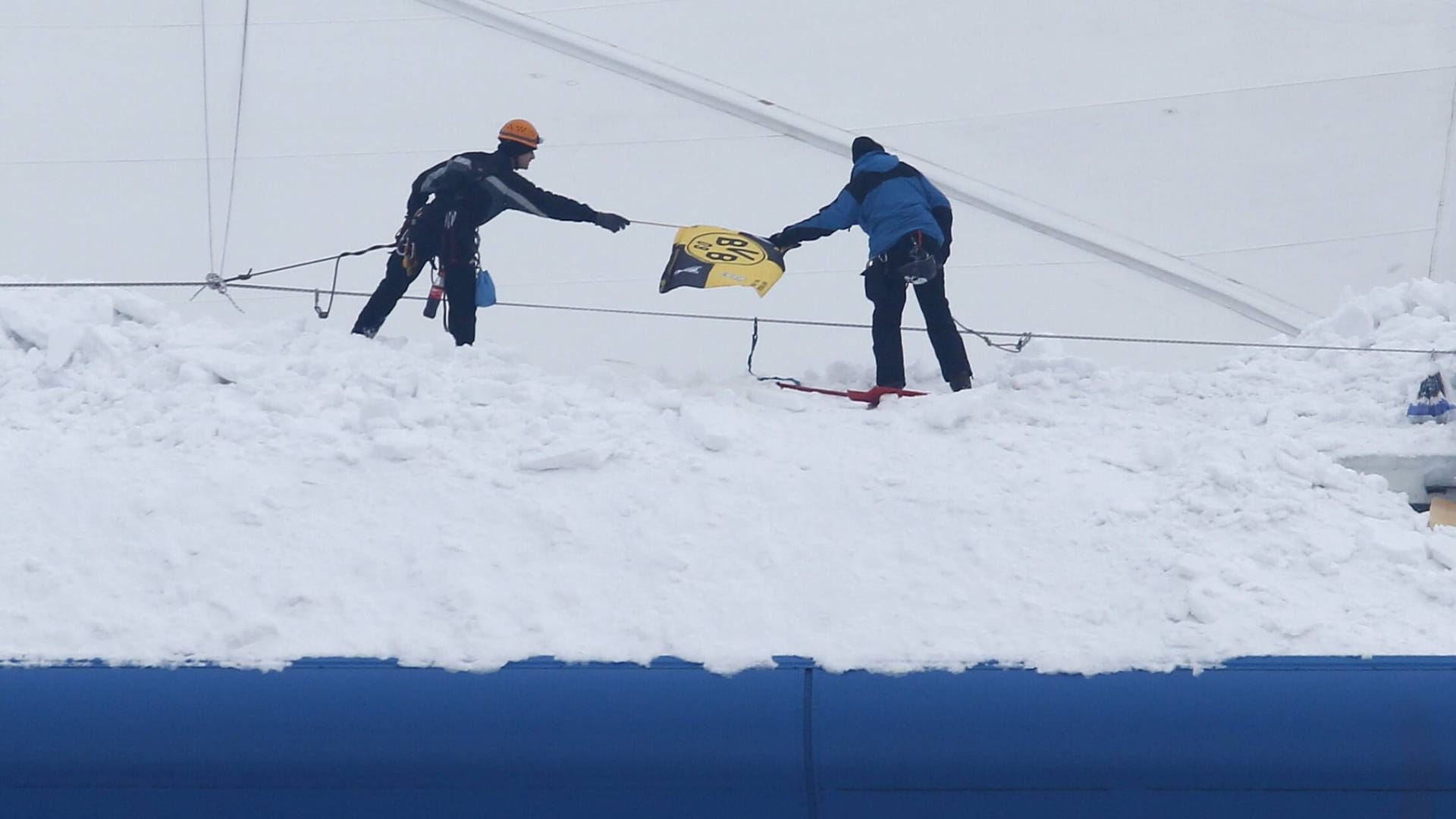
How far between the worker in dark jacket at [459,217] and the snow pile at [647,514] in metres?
0.45

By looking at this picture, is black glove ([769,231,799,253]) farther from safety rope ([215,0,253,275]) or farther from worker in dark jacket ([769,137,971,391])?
safety rope ([215,0,253,275])

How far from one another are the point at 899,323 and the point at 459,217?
4.99 feet

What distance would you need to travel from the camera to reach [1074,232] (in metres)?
7.19

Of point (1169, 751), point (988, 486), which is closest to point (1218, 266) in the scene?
point (988, 486)

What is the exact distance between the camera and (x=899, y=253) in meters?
5.07

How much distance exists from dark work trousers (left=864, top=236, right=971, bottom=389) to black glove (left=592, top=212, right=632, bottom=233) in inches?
36.0

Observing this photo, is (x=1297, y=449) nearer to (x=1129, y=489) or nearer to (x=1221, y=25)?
(x=1129, y=489)

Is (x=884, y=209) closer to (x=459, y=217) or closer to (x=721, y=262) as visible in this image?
(x=721, y=262)

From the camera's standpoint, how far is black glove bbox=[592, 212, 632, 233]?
527cm

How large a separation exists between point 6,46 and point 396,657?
7013mm

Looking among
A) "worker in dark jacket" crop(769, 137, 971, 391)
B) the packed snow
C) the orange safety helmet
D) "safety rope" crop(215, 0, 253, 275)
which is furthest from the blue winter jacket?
A: "safety rope" crop(215, 0, 253, 275)

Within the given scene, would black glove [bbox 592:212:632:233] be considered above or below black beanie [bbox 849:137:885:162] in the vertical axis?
below

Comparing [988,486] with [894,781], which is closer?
[894,781]

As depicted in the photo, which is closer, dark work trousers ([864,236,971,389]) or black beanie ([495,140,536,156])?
dark work trousers ([864,236,971,389])
